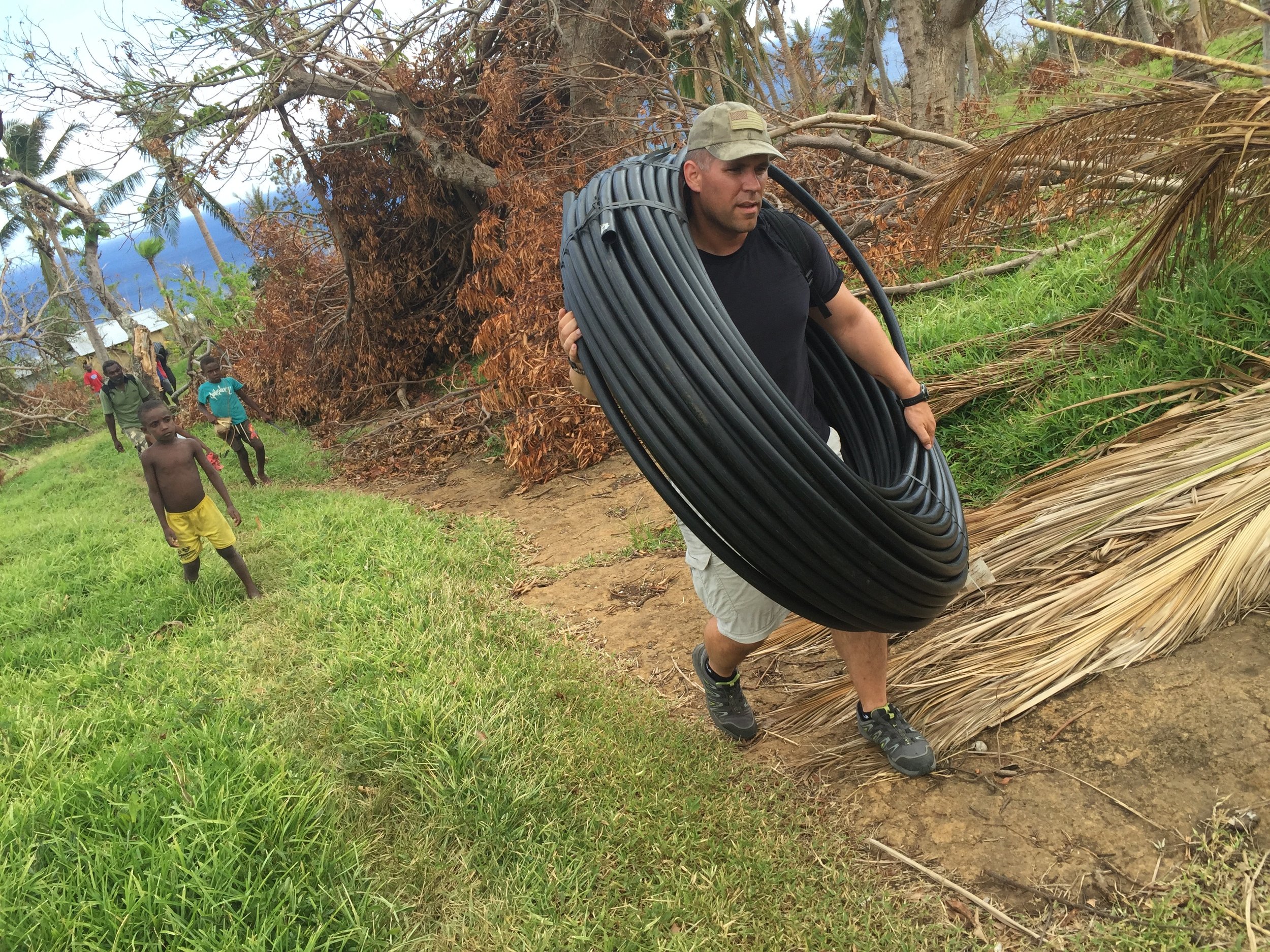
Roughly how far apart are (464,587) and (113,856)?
100.0 inches

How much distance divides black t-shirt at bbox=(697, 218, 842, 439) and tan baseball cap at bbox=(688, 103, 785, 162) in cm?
27

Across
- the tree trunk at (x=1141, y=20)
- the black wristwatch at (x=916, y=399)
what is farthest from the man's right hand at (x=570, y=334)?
the tree trunk at (x=1141, y=20)

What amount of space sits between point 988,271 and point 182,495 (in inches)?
236

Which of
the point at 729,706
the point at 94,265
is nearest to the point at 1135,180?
the point at 729,706

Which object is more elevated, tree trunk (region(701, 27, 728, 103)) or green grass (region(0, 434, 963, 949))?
tree trunk (region(701, 27, 728, 103))

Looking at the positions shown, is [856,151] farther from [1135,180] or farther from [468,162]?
[468,162]

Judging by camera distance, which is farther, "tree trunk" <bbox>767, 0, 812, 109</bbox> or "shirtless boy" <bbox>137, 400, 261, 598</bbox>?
"tree trunk" <bbox>767, 0, 812, 109</bbox>

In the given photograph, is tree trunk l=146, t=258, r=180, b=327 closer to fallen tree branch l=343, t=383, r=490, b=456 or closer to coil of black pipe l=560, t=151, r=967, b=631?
fallen tree branch l=343, t=383, r=490, b=456

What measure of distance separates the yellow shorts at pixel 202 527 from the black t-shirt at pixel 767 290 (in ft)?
13.6

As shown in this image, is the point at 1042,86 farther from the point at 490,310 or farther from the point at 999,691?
the point at 490,310

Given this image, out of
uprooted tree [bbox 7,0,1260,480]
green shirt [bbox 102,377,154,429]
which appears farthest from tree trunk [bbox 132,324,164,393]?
green shirt [bbox 102,377,154,429]

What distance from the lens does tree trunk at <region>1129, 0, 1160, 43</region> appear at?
1459cm

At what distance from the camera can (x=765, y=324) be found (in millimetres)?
2521

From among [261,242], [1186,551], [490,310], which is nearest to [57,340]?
[261,242]
